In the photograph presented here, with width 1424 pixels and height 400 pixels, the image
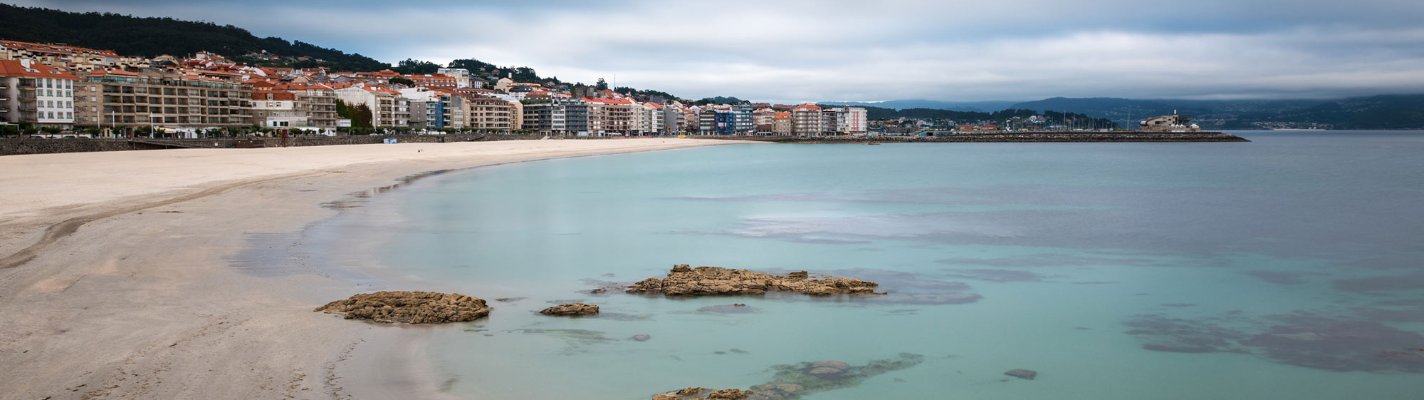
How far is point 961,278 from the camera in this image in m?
10.9

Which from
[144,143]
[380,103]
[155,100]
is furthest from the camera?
[380,103]

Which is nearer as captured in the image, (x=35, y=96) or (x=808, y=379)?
(x=808, y=379)

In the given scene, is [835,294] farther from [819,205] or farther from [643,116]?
[643,116]

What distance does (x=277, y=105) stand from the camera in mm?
70250

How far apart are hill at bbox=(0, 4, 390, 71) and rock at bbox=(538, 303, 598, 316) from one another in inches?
5111

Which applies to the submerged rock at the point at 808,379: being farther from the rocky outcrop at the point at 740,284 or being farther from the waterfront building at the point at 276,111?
the waterfront building at the point at 276,111

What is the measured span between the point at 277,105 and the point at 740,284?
68.8 m

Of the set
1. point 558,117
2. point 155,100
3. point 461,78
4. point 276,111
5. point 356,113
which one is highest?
point 461,78

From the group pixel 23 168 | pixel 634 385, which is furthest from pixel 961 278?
pixel 23 168

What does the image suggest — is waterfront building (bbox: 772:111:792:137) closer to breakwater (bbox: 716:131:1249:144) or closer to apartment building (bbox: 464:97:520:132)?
breakwater (bbox: 716:131:1249:144)

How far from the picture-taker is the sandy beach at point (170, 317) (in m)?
5.47

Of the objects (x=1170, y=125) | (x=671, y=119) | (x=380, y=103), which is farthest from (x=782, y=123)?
(x=380, y=103)

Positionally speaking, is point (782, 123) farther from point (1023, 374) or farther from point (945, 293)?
point (1023, 374)

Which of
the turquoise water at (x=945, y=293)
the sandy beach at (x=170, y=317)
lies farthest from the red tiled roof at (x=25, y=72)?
the sandy beach at (x=170, y=317)
